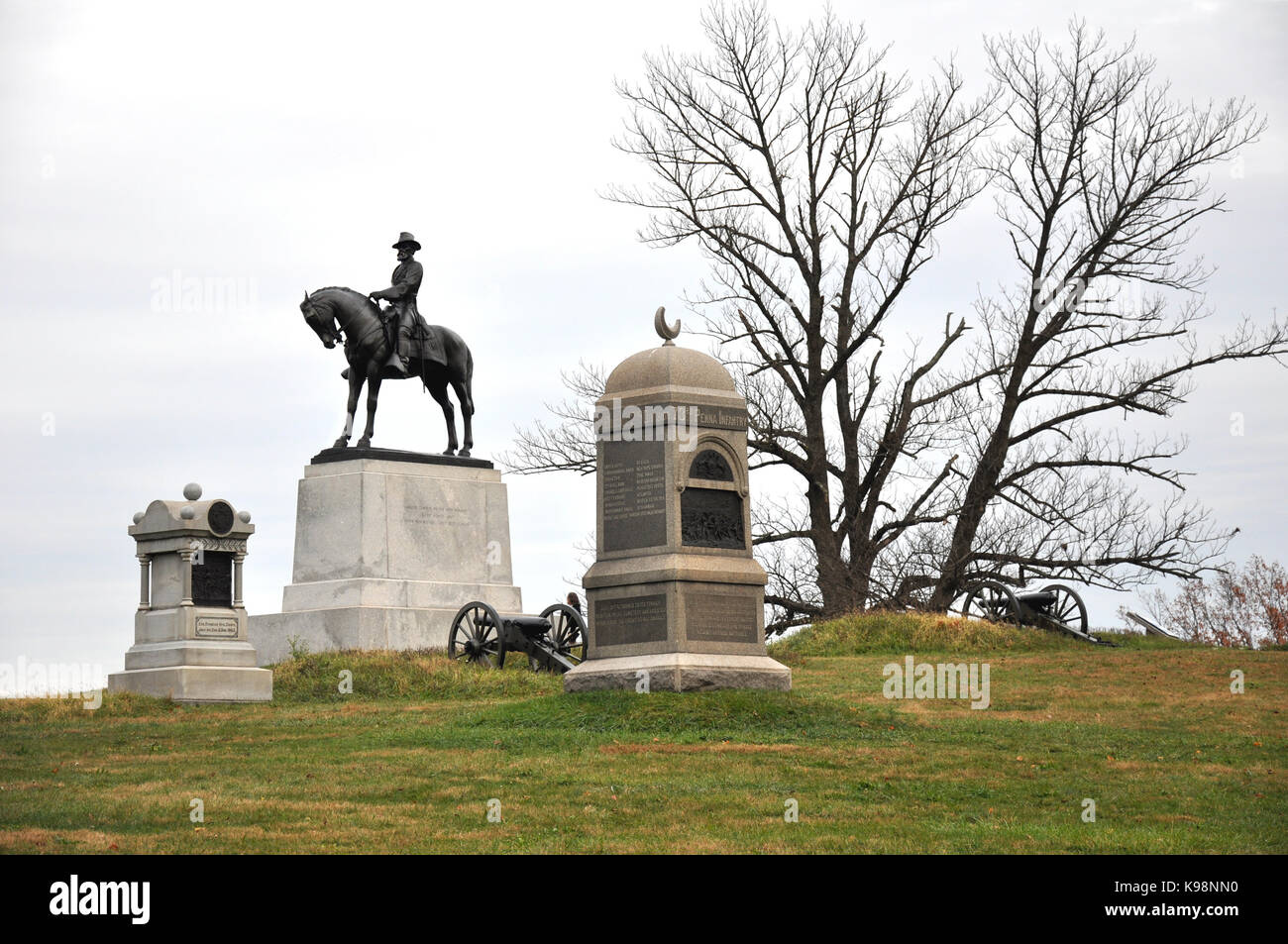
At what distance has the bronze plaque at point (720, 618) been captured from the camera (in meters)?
17.4

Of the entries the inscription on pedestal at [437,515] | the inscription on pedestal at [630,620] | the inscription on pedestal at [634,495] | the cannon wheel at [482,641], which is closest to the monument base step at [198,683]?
the cannon wheel at [482,641]

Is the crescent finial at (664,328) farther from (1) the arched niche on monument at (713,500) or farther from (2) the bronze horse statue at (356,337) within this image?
(2) the bronze horse statue at (356,337)

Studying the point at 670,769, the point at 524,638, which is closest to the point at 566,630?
the point at 524,638

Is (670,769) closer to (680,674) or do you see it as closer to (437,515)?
(680,674)

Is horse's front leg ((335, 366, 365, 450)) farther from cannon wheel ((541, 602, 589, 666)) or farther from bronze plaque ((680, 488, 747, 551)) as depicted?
bronze plaque ((680, 488, 747, 551))

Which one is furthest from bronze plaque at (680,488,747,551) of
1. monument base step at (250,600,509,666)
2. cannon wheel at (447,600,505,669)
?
monument base step at (250,600,509,666)

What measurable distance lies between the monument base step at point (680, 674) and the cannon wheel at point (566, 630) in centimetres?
590

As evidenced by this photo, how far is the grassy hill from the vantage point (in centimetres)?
1114

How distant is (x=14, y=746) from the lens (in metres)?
16.1

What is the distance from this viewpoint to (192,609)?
21.8 meters

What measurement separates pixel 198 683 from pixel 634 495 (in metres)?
6.76

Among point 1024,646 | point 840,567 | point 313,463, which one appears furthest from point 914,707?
point 840,567

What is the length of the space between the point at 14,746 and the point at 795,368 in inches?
830

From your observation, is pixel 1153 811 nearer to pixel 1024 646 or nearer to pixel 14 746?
pixel 14 746
